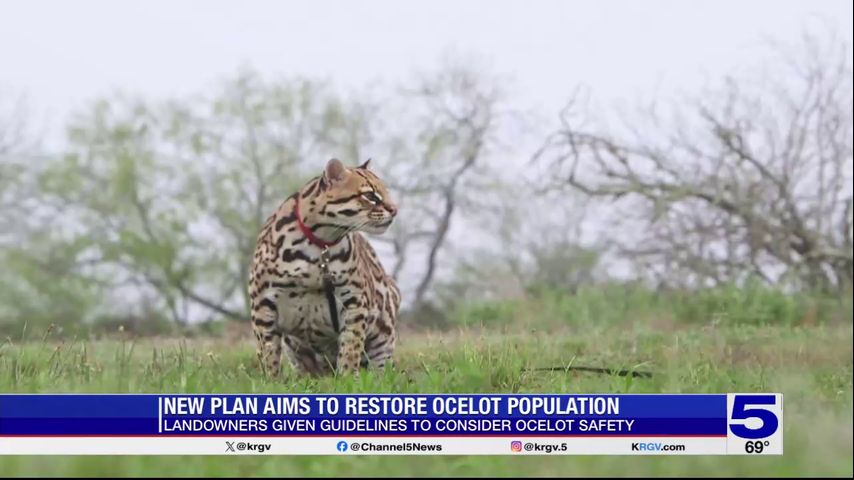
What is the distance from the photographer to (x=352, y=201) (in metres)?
5.75

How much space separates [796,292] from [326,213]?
12029 mm

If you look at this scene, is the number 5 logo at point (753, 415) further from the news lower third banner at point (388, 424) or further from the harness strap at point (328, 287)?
the harness strap at point (328, 287)

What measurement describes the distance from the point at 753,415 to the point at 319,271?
10.6ft

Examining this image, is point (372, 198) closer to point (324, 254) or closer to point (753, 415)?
point (324, 254)

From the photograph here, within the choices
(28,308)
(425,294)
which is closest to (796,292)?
(425,294)

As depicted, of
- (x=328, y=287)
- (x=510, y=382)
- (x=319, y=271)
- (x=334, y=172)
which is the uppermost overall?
(x=334, y=172)

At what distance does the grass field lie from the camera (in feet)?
9.52

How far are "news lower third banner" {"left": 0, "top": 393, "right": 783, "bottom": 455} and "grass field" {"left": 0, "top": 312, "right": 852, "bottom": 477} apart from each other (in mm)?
119

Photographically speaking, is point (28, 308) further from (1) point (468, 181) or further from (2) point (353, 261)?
(2) point (353, 261)

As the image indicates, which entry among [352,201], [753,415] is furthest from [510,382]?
[753,415]

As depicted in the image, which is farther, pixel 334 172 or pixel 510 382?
pixel 334 172

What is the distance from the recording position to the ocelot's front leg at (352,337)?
237 inches

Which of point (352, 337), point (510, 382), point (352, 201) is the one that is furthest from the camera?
point (352, 337)

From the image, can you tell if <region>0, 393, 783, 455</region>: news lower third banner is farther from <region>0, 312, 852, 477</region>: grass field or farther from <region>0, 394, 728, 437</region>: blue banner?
<region>0, 312, 852, 477</region>: grass field
